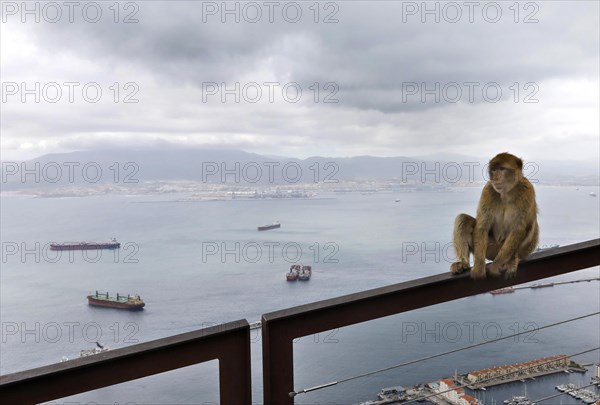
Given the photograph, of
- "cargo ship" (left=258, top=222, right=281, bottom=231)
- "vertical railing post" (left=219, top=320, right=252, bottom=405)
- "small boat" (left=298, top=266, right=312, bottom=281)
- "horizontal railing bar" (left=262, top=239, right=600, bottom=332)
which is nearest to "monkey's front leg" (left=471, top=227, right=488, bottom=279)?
"horizontal railing bar" (left=262, top=239, right=600, bottom=332)

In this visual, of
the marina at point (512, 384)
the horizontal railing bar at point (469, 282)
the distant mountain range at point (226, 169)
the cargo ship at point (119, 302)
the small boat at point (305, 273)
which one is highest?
the distant mountain range at point (226, 169)

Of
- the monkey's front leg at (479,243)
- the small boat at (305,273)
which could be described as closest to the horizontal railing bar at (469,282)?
the monkey's front leg at (479,243)

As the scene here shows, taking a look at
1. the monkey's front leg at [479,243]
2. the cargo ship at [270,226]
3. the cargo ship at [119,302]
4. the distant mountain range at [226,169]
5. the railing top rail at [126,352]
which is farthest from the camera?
the cargo ship at [270,226]

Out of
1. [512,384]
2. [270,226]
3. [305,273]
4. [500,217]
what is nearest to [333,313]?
[500,217]

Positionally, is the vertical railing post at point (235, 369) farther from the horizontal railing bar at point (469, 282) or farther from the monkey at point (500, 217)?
the monkey at point (500, 217)

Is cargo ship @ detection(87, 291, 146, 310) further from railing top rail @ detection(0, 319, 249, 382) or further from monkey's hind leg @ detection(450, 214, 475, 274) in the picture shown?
railing top rail @ detection(0, 319, 249, 382)

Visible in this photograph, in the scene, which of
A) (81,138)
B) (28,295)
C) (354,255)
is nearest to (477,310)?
(354,255)

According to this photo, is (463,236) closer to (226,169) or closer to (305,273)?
(305,273)

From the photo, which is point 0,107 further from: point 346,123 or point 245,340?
point 245,340
